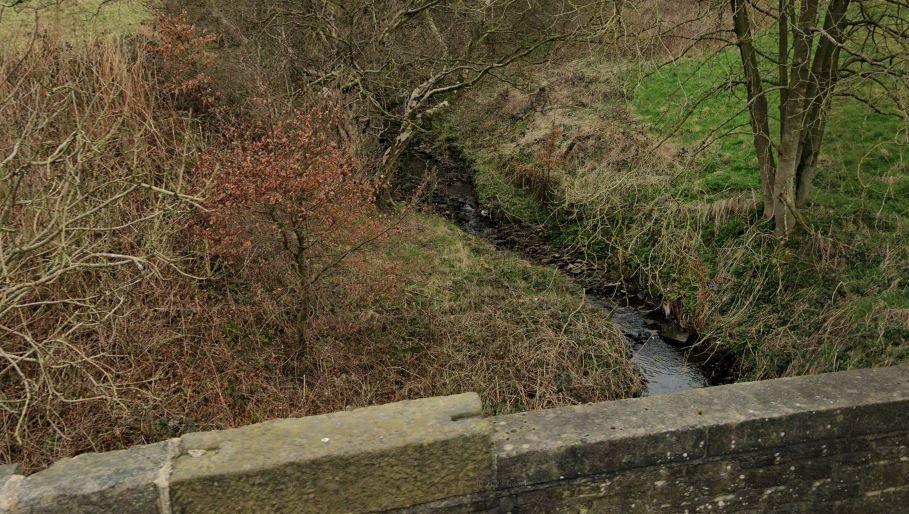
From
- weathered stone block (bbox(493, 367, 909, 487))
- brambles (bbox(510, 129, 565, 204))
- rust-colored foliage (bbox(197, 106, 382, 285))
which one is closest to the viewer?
weathered stone block (bbox(493, 367, 909, 487))

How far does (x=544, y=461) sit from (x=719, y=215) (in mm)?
7714

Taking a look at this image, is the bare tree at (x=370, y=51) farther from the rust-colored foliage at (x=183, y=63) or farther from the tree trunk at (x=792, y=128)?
the tree trunk at (x=792, y=128)

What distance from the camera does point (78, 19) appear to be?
446 inches

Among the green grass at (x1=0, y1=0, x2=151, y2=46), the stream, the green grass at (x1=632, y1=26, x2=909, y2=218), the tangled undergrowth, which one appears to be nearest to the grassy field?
the green grass at (x1=632, y1=26, x2=909, y2=218)

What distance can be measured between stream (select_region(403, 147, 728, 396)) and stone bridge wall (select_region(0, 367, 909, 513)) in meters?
4.40

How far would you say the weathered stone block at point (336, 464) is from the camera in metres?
2.72

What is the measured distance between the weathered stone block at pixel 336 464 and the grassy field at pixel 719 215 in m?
5.69

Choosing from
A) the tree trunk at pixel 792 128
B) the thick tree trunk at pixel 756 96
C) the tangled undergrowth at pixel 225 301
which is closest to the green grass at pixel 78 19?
the tangled undergrowth at pixel 225 301

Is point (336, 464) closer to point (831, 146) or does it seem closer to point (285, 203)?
point (285, 203)

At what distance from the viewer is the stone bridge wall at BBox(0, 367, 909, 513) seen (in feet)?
8.92

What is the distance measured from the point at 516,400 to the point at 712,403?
423 cm

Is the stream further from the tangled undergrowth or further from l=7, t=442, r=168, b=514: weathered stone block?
l=7, t=442, r=168, b=514: weathered stone block

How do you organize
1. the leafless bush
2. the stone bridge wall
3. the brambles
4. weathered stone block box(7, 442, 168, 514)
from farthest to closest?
the brambles → the leafless bush → the stone bridge wall → weathered stone block box(7, 442, 168, 514)

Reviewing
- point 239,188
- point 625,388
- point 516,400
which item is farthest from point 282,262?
point 625,388
